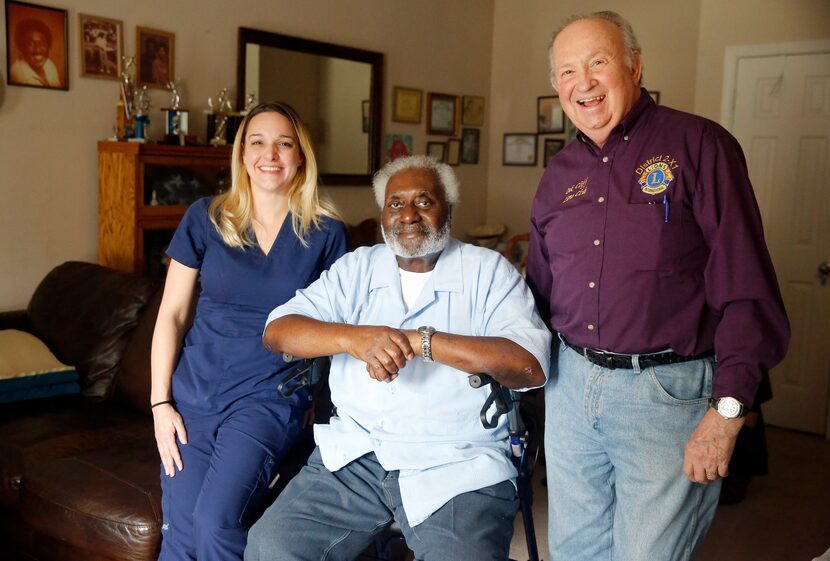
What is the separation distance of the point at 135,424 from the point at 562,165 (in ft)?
6.36

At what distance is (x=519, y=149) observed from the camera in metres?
6.28

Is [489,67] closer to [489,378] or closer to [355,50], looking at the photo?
[355,50]

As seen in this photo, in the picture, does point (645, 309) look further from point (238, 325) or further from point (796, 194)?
point (796, 194)

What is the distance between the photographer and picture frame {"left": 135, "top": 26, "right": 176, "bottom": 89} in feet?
13.4

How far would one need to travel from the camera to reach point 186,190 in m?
4.07

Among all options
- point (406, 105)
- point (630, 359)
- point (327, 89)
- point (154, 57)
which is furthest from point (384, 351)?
point (406, 105)

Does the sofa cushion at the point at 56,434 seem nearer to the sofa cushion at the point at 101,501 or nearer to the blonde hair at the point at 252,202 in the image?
the sofa cushion at the point at 101,501

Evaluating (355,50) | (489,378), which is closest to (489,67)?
(355,50)

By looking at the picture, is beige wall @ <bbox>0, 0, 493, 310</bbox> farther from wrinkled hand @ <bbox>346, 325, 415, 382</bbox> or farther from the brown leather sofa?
wrinkled hand @ <bbox>346, 325, 415, 382</bbox>

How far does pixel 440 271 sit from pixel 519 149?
13.9 ft

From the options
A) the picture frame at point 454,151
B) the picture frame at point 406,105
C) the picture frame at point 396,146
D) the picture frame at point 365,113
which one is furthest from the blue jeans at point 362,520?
the picture frame at point 454,151

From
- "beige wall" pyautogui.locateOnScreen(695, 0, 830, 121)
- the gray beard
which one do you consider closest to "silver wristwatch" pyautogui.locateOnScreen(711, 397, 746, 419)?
the gray beard

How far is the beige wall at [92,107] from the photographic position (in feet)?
12.4

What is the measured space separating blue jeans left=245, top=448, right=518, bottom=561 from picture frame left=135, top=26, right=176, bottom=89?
2730mm
